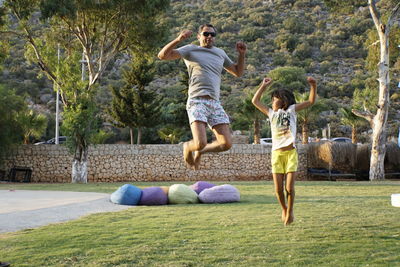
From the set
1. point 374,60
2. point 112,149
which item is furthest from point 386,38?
point 112,149

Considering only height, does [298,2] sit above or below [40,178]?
above

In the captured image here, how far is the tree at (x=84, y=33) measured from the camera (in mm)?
Answer: 24547

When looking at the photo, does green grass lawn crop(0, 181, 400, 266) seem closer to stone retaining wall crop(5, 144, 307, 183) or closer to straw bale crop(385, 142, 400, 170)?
stone retaining wall crop(5, 144, 307, 183)

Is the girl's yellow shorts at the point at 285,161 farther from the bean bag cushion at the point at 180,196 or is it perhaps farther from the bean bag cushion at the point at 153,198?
the bean bag cushion at the point at 153,198

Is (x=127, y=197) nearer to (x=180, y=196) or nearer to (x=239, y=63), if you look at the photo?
(x=180, y=196)

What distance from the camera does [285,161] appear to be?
7.09 metres

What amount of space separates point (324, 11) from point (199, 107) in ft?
215

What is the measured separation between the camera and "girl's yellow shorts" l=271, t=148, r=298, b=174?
7.01 metres

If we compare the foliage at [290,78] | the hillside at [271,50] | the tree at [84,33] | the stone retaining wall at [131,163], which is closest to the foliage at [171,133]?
the hillside at [271,50]

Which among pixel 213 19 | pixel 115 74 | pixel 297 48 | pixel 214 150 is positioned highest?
pixel 213 19

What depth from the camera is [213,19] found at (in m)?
67.1

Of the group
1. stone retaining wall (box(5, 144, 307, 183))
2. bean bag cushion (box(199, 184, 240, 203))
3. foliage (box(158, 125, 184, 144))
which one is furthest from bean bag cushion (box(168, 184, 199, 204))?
foliage (box(158, 125, 184, 144))

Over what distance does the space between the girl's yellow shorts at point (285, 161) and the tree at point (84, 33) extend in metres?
18.6

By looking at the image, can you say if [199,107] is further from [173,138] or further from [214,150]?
[173,138]
